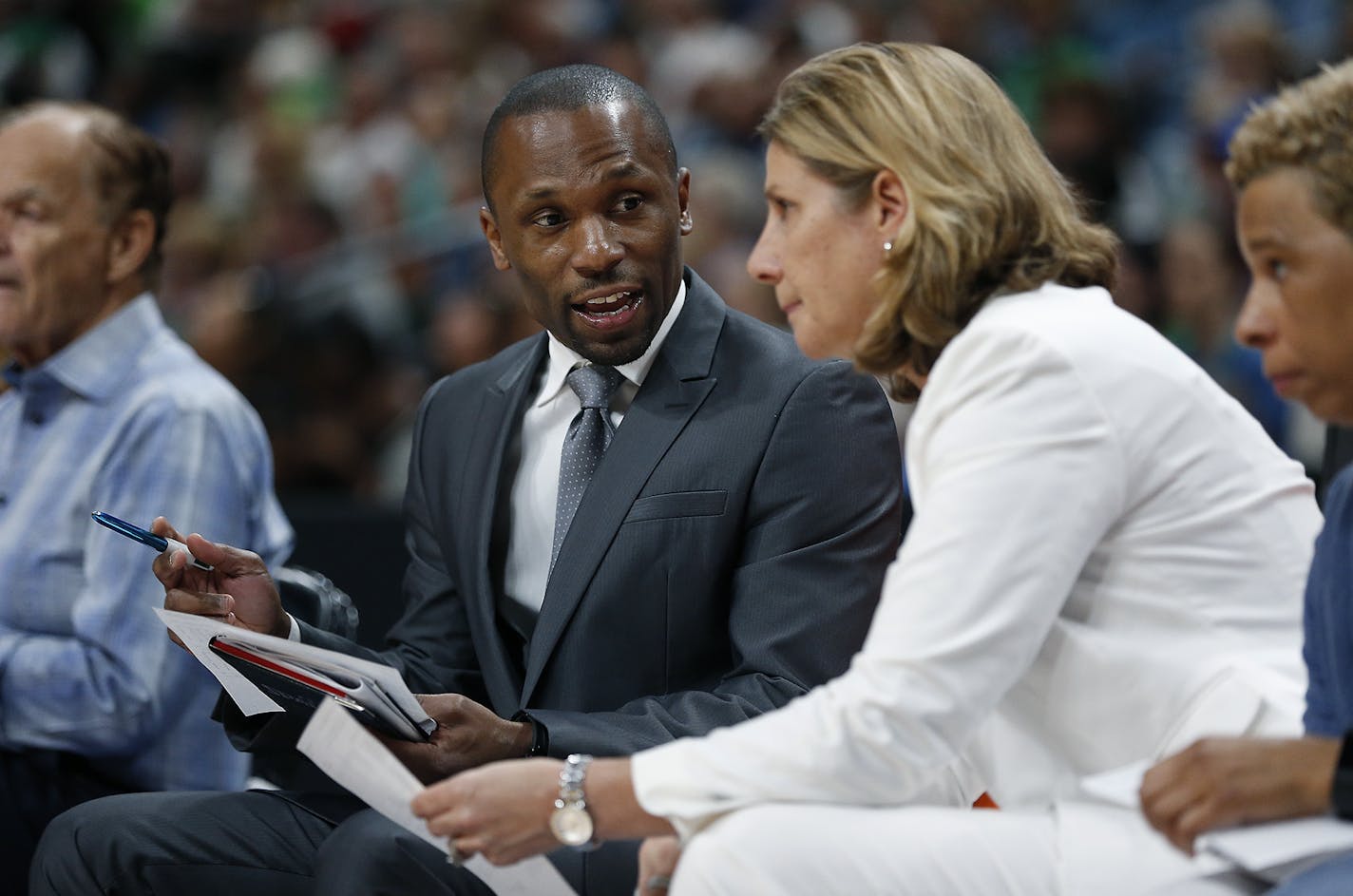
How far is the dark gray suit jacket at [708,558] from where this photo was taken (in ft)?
8.36

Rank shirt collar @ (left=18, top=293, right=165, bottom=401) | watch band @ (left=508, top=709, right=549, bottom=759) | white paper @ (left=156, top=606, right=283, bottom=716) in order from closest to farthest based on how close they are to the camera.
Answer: white paper @ (left=156, top=606, right=283, bottom=716) → watch band @ (left=508, top=709, right=549, bottom=759) → shirt collar @ (left=18, top=293, right=165, bottom=401)

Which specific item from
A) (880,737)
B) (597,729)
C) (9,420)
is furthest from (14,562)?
(880,737)

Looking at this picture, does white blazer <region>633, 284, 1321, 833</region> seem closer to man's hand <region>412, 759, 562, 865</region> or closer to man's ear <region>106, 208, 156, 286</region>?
man's hand <region>412, 759, 562, 865</region>

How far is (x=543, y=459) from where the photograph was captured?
287 centimetres

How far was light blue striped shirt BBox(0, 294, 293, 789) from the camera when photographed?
9.91ft

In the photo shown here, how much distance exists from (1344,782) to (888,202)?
88cm

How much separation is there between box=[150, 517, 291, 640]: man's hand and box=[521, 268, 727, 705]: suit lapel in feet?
1.34

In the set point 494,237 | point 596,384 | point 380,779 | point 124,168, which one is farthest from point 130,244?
point 380,779

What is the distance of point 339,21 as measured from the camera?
8.51m

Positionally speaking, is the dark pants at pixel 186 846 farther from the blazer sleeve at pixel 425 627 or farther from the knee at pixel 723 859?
the knee at pixel 723 859

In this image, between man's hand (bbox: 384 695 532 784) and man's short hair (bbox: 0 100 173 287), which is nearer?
man's hand (bbox: 384 695 532 784)

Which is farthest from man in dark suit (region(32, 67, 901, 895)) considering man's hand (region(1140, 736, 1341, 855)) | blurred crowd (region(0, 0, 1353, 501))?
blurred crowd (region(0, 0, 1353, 501))

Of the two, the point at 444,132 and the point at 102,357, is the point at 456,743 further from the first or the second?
the point at 444,132

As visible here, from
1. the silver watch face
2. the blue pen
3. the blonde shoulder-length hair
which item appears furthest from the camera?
the blue pen
